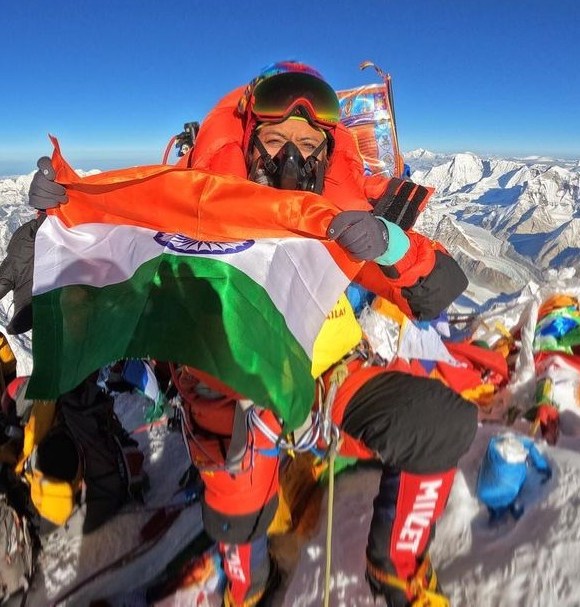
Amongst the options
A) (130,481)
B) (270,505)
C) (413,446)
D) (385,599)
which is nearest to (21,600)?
(130,481)

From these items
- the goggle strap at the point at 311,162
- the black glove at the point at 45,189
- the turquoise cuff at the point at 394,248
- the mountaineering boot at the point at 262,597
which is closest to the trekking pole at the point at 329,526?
the mountaineering boot at the point at 262,597

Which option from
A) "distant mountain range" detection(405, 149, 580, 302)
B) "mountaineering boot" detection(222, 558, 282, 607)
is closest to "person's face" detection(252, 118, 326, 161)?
"mountaineering boot" detection(222, 558, 282, 607)

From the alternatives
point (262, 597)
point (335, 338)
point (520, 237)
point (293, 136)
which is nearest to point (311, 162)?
point (293, 136)

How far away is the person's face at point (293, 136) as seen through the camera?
9.77ft

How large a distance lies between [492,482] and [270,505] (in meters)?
1.17

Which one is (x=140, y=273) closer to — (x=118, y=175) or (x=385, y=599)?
(x=118, y=175)

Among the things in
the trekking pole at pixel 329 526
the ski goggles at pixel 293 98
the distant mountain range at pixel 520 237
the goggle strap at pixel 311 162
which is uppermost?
the ski goggles at pixel 293 98

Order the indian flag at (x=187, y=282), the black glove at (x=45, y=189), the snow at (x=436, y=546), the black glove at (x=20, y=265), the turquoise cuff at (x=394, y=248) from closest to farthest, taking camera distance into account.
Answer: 1. the indian flag at (x=187, y=282)
2. the snow at (x=436, y=546)
3. the turquoise cuff at (x=394, y=248)
4. the black glove at (x=45, y=189)
5. the black glove at (x=20, y=265)

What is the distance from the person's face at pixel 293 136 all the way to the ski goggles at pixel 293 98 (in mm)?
51

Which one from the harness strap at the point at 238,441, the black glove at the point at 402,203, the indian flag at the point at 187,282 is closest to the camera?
the indian flag at the point at 187,282

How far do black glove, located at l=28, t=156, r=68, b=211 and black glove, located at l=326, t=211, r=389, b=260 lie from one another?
1.49 m

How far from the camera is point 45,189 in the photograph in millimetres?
2320

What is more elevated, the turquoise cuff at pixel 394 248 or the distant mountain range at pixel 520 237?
the turquoise cuff at pixel 394 248

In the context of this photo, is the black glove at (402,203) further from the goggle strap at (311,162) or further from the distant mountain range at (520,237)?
the distant mountain range at (520,237)
